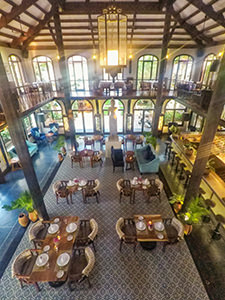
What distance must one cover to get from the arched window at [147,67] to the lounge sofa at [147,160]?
20.7 ft

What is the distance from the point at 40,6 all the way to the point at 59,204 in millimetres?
9976

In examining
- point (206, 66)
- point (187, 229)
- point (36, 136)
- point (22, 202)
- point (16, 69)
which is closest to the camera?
point (187, 229)

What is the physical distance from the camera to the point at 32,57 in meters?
12.5

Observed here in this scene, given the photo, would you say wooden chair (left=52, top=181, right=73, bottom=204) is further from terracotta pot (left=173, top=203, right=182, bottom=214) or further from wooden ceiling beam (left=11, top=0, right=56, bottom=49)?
wooden ceiling beam (left=11, top=0, right=56, bottom=49)

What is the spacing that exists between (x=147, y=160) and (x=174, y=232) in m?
4.39

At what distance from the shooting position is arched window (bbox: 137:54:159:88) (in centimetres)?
1292

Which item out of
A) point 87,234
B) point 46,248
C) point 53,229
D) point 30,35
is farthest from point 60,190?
point 30,35

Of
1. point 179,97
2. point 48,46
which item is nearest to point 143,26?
point 179,97

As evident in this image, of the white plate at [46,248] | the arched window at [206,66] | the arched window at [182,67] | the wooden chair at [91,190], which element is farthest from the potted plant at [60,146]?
the arched window at [206,66]

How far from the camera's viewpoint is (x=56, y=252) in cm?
423

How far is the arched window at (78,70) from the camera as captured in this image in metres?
12.8

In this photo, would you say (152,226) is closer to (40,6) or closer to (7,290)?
(7,290)

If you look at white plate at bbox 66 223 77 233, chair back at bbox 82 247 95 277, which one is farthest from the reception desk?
white plate at bbox 66 223 77 233

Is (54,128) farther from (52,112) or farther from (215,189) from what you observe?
(215,189)
